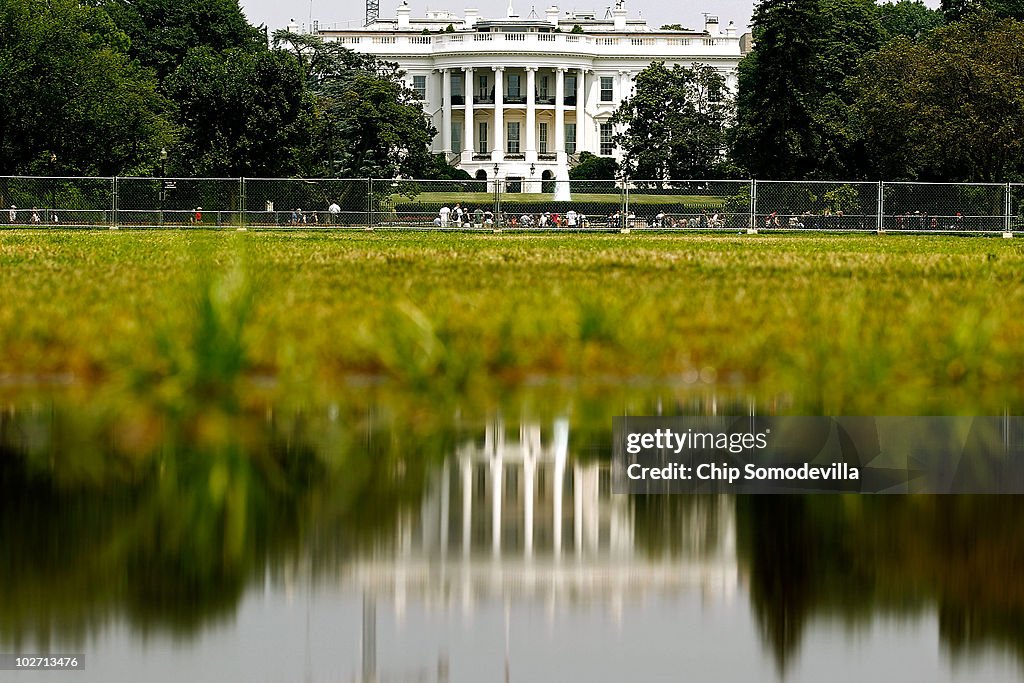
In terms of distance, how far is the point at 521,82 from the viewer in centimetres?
11756

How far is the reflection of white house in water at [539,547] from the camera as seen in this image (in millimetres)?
3410

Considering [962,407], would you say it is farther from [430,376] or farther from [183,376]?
[183,376]

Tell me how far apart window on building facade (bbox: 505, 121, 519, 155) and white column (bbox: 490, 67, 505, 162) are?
5.16 feet

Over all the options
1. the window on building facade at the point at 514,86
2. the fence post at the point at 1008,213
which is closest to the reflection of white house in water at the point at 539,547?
the fence post at the point at 1008,213

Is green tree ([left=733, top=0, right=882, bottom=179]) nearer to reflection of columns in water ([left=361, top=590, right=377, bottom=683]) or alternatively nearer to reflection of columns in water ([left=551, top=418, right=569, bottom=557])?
reflection of columns in water ([left=551, top=418, right=569, bottom=557])

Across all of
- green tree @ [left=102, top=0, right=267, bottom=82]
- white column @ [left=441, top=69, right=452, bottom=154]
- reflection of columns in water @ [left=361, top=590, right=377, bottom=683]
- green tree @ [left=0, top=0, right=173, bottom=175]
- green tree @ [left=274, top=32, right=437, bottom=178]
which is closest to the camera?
reflection of columns in water @ [left=361, top=590, right=377, bottom=683]

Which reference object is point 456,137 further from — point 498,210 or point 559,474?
point 559,474

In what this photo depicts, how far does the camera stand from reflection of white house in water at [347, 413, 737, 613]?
341 cm

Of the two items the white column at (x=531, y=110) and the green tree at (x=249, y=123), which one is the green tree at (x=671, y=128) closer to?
the green tree at (x=249, y=123)

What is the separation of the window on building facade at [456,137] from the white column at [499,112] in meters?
4.27

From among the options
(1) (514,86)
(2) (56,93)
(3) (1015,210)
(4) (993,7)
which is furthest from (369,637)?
(1) (514,86)

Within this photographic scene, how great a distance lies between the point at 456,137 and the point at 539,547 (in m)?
118

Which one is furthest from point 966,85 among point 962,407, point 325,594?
point 325,594

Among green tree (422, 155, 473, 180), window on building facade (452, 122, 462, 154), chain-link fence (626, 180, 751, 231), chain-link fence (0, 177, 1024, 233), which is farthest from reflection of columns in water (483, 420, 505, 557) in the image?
window on building facade (452, 122, 462, 154)
